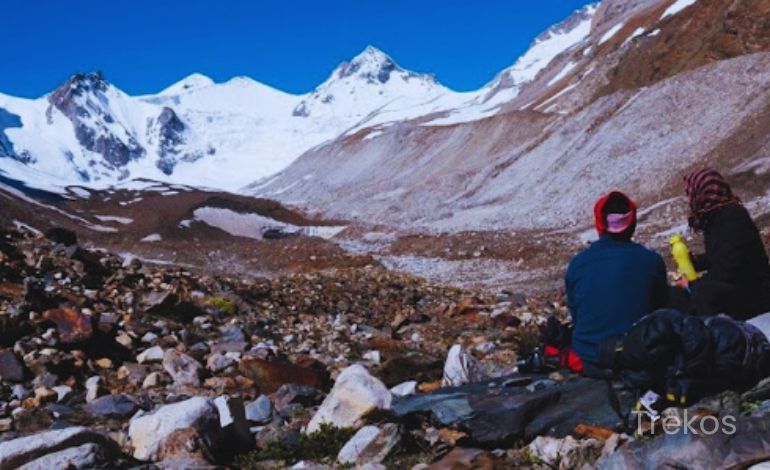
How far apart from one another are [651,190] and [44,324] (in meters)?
30.6

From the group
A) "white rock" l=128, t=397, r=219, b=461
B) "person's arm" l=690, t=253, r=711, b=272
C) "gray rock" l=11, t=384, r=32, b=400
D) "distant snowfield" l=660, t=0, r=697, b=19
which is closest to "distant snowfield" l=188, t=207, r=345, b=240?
"distant snowfield" l=660, t=0, r=697, b=19

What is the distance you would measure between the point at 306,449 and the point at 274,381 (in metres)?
2.93

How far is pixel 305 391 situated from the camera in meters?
8.10

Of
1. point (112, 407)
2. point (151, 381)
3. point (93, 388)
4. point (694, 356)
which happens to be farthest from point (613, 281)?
point (93, 388)

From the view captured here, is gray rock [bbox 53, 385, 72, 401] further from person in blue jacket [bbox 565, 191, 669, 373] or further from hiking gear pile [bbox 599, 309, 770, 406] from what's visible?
hiking gear pile [bbox 599, 309, 770, 406]

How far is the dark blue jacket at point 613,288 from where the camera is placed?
233 inches

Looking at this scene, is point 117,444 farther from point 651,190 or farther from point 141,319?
point 651,190

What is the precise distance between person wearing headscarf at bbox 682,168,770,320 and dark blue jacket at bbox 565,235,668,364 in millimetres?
869

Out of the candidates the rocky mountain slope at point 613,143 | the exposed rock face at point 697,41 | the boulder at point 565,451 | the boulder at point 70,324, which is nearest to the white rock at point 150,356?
the boulder at point 70,324

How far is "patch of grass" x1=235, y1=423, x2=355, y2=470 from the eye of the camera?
6.00 metres

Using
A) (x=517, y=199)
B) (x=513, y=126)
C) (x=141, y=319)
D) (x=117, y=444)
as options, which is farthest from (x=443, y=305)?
(x=513, y=126)

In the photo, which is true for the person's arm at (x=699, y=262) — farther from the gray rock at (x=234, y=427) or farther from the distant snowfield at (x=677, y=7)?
the distant snowfield at (x=677, y=7)

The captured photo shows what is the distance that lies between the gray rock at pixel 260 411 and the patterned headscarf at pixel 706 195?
A: 161 inches

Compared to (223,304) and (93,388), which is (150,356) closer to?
(93,388)
